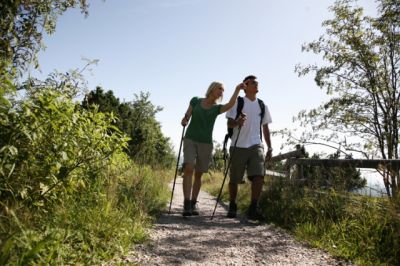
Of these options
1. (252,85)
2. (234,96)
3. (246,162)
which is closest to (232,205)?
(246,162)

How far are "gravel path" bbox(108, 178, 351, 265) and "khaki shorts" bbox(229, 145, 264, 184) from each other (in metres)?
1.02

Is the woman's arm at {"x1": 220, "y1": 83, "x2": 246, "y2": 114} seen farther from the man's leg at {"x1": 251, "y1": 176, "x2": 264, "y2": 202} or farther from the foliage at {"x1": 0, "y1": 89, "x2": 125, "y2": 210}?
the foliage at {"x1": 0, "y1": 89, "x2": 125, "y2": 210}

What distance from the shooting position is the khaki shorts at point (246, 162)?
581cm

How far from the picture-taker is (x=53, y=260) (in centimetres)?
231

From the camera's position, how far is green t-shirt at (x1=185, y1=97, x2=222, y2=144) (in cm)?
580

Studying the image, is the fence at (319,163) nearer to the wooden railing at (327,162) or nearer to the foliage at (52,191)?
the wooden railing at (327,162)

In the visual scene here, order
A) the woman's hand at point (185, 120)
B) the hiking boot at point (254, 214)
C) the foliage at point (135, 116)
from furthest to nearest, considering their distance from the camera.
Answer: the foliage at point (135, 116) → the woman's hand at point (185, 120) → the hiking boot at point (254, 214)

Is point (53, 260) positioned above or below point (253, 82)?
below

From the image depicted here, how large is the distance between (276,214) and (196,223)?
4.47 feet

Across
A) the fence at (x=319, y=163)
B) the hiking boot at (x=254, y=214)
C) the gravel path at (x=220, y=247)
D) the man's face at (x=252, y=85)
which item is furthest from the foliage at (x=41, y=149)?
the fence at (x=319, y=163)

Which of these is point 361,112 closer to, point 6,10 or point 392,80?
point 392,80

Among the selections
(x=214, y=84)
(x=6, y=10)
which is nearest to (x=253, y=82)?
(x=214, y=84)

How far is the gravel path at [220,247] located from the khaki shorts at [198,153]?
1.07 metres

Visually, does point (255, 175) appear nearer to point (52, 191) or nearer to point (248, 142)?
point (248, 142)
